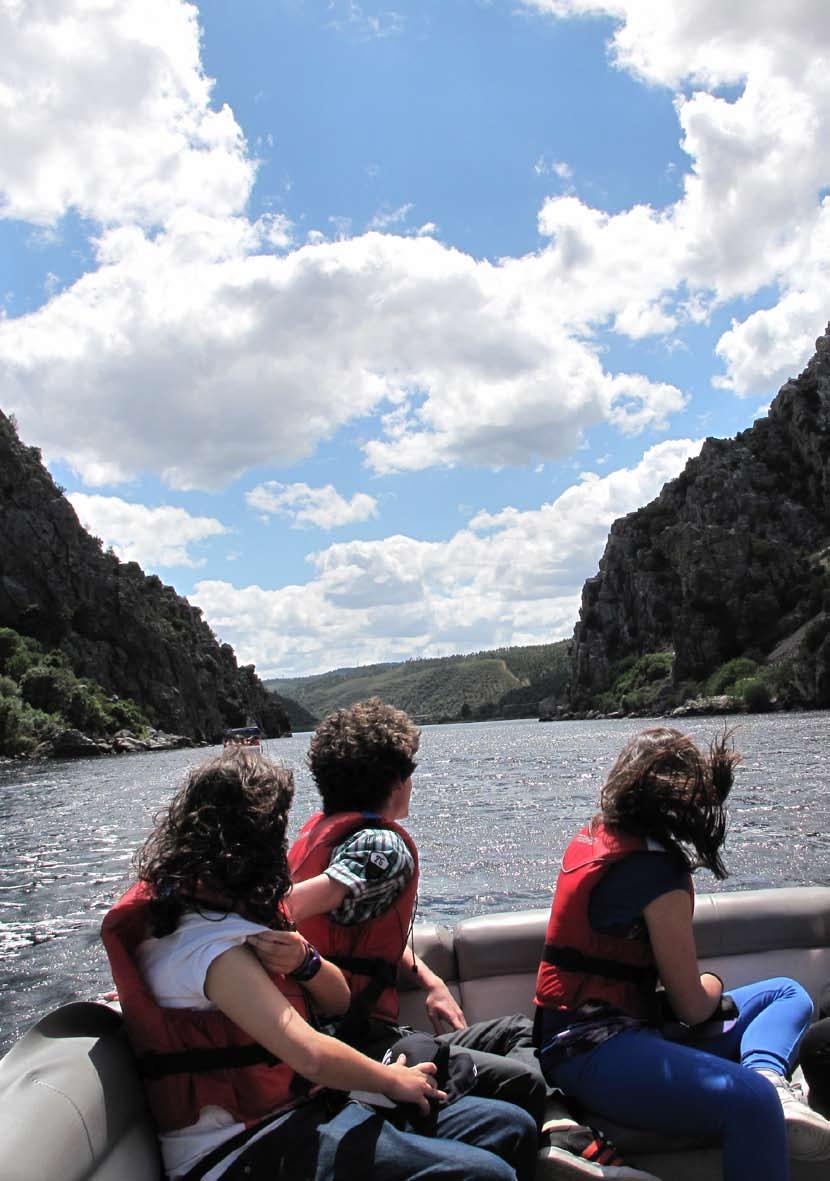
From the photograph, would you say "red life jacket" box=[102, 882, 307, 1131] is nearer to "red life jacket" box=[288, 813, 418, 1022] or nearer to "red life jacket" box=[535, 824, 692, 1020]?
"red life jacket" box=[288, 813, 418, 1022]

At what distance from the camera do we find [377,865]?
3.29 meters

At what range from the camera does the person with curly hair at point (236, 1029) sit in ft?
8.20

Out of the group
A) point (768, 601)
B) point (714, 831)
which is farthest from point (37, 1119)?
point (768, 601)

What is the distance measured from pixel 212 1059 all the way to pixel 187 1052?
78 mm

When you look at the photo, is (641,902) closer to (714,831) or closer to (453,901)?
(714,831)

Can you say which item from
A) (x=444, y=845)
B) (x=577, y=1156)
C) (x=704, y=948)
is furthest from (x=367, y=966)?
(x=444, y=845)

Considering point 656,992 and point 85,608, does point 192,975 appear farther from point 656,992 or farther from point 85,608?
point 85,608

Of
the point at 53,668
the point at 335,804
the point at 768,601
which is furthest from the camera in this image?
the point at 768,601

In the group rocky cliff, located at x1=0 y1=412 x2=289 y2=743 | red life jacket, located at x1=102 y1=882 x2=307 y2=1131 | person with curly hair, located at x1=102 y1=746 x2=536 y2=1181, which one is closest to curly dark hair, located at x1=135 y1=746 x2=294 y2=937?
person with curly hair, located at x1=102 y1=746 x2=536 y2=1181

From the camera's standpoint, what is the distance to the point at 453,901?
12.5 m

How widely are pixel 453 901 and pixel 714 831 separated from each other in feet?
31.9

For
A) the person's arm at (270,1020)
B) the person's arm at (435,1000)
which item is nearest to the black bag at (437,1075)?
the person's arm at (270,1020)

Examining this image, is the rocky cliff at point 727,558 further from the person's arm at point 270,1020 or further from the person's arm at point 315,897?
the person's arm at point 270,1020

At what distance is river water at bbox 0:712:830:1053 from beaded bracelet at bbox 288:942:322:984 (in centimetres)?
68
